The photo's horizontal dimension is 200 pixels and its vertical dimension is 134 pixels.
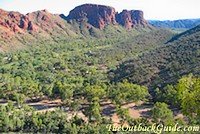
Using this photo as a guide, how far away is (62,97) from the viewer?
91.7 m

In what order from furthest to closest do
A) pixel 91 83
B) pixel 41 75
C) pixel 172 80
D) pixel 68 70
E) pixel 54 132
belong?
pixel 68 70
pixel 41 75
pixel 91 83
pixel 172 80
pixel 54 132

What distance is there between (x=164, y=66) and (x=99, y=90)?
1453 inches

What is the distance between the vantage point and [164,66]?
119 metres

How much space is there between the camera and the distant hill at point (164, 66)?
105 metres

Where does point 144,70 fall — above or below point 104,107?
above

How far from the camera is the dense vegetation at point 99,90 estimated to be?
68125 mm

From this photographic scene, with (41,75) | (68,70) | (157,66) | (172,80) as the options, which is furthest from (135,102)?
(68,70)

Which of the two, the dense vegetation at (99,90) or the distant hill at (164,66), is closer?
the dense vegetation at (99,90)

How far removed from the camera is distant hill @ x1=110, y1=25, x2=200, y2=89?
10506 centimetres

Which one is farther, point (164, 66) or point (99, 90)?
point (164, 66)

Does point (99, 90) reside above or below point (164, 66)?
below

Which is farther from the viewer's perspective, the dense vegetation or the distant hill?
the distant hill

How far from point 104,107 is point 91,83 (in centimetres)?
2108

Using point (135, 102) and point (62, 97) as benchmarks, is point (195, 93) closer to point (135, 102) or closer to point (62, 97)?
point (135, 102)
